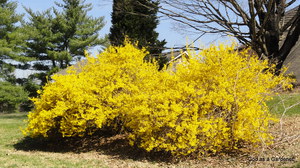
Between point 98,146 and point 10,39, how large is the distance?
72.6ft

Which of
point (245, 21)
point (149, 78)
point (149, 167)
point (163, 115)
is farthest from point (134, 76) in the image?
point (245, 21)

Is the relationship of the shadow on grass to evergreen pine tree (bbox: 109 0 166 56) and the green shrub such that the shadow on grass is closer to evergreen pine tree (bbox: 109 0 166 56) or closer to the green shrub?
evergreen pine tree (bbox: 109 0 166 56)

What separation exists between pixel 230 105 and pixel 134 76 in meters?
3.39

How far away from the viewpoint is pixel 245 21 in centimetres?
1028

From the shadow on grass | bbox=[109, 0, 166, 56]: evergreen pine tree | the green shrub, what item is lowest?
the shadow on grass

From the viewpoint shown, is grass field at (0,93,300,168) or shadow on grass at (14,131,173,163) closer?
grass field at (0,93,300,168)

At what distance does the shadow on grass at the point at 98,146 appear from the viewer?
24.7 feet

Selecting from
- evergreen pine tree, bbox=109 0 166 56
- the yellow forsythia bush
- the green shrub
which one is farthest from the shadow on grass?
the green shrub

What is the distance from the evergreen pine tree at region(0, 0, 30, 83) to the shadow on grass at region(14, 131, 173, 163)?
18.4 meters

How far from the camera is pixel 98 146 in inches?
364

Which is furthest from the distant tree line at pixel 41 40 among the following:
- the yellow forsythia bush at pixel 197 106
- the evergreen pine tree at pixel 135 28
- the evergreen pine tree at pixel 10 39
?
the yellow forsythia bush at pixel 197 106

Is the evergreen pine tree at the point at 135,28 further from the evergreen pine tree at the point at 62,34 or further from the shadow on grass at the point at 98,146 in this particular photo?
the evergreen pine tree at the point at 62,34

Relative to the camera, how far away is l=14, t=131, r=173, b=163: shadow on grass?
753 cm

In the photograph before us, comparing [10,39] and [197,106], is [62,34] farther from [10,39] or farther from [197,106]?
[197,106]
